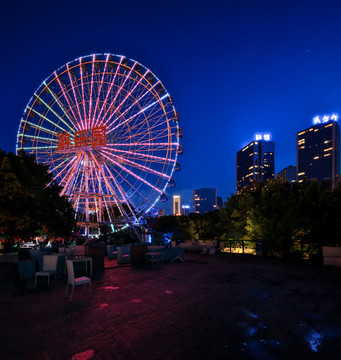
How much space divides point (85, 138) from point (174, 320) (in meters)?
20.3

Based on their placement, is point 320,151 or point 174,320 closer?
point 174,320

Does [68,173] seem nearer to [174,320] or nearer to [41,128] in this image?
[41,128]

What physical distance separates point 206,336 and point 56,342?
240 centimetres

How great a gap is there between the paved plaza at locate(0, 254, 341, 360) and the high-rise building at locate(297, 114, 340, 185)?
156506 mm

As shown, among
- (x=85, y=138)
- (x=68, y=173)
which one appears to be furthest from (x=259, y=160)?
(x=85, y=138)

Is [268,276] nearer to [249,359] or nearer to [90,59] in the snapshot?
[249,359]

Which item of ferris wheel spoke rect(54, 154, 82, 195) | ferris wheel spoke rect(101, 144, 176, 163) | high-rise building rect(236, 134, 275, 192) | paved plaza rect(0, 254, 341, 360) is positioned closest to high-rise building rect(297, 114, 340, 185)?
high-rise building rect(236, 134, 275, 192)

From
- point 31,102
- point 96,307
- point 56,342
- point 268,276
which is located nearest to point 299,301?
point 268,276

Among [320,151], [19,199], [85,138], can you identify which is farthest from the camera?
[320,151]

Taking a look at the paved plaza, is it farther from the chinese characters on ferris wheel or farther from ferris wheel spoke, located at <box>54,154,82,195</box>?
ferris wheel spoke, located at <box>54,154,82,195</box>

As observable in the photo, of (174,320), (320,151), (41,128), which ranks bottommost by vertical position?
(174,320)

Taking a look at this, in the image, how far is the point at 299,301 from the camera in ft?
19.2

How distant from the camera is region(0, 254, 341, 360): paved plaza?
3578 millimetres

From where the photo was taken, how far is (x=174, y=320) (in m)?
4.65
